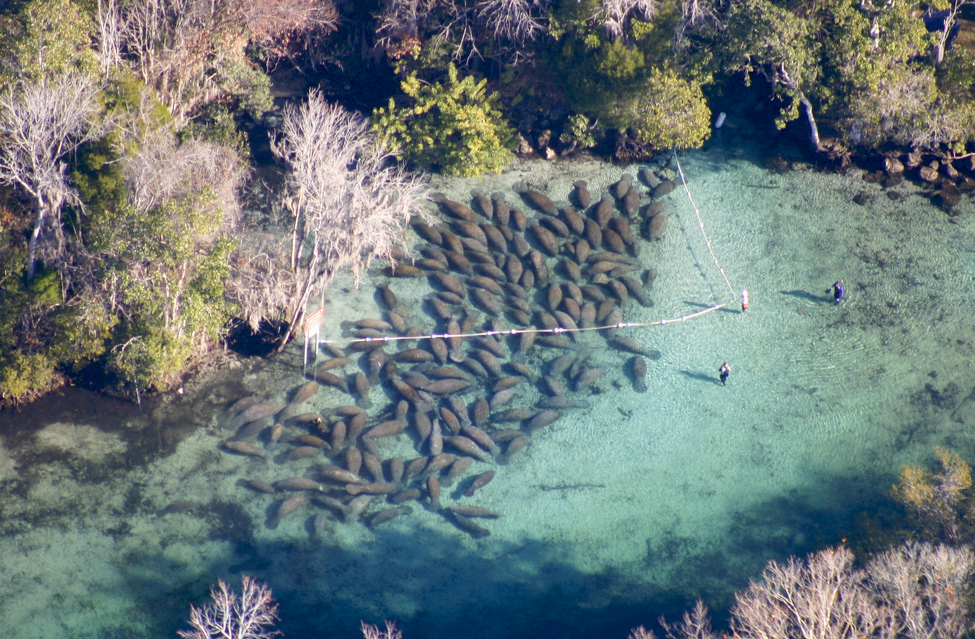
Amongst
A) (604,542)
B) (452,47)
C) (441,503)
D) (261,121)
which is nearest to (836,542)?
(604,542)

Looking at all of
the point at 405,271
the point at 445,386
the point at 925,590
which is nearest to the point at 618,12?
the point at 405,271

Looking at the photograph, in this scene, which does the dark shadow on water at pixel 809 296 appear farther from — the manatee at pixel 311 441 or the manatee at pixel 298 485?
the manatee at pixel 298 485

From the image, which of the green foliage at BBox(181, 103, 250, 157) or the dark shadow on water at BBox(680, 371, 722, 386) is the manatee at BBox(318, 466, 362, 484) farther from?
the green foliage at BBox(181, 103, 250, 157)

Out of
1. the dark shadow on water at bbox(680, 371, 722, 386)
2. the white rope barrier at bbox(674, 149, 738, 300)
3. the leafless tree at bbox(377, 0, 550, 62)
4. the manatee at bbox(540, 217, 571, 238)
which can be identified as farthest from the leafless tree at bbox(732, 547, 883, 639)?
the leafless tree at bbox(377, 0, 550, 62)

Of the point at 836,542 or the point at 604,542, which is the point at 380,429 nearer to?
the point at 604,542

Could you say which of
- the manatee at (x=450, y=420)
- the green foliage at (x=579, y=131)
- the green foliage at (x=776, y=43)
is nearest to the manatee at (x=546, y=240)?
the green foliage at (x=579, y=131)

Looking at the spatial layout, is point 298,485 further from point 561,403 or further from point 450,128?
point 450,128
